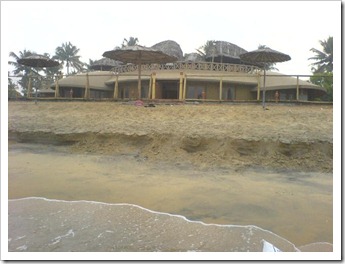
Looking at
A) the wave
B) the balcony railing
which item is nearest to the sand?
the wave

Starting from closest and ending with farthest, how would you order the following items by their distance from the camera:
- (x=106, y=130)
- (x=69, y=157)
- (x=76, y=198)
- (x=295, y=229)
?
(x=295, y=229), (x=76, y=198), (x=69, y=157), (x=106, y=130)

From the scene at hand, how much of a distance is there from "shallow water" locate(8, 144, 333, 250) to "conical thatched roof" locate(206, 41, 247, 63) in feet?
57.9

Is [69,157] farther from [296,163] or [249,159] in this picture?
[296,163]

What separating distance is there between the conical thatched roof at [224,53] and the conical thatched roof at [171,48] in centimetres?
226

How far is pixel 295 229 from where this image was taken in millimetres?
5203

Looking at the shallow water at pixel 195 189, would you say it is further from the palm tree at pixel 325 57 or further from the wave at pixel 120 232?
the palm tree at pixel 325 57

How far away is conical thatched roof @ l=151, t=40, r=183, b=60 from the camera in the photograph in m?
26.1

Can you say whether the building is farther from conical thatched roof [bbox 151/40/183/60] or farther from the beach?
the beach

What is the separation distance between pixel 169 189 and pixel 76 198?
185 centimetres

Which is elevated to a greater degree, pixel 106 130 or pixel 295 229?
pixel 106 130

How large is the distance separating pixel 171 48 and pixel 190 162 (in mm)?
18304

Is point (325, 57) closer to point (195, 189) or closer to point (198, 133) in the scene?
point (198, 133)

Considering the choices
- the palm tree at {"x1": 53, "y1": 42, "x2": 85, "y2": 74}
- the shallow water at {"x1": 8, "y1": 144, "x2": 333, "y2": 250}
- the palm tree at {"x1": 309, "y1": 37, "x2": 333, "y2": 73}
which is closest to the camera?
the shallow water at {"x1": 8, "y1": 144, "x2": 333, "y2": 250}

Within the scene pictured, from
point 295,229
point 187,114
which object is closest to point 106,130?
point 187,114
